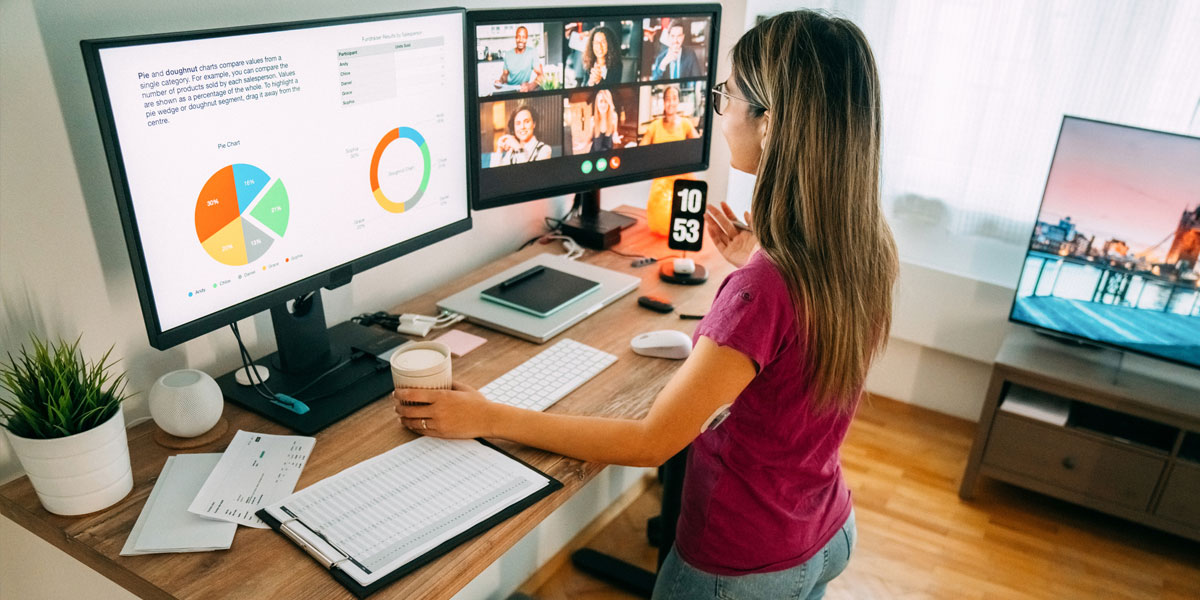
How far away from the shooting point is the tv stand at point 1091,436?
2232 millimetres

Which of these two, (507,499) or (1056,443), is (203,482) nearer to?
(507,499)

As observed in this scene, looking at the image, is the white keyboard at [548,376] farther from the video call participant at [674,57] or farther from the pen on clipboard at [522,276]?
the video call participant at [674,57]

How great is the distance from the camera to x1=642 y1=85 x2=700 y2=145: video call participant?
1.90 m

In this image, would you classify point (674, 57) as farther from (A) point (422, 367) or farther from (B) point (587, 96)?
(A) point (422, 367)

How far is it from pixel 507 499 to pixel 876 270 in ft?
1.95

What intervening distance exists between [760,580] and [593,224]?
1002 millimetres

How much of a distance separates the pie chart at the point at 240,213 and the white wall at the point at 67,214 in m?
0.19

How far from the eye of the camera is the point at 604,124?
182 centimetres

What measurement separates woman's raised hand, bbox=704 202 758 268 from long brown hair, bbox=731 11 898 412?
1.37 ft

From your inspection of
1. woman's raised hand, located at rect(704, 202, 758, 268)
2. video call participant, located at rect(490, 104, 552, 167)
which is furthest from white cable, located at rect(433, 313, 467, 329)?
woman's raised hand, located at rect(704, 202, 758, 268)

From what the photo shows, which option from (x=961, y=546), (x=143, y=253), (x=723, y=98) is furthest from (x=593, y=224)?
(x=961, y=546)

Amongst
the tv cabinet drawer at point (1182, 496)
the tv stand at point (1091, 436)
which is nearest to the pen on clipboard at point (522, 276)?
the tv stand at point (1091, 436)

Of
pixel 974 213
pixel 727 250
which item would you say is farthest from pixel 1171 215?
pixel 727 250

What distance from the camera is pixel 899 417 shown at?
9.62 ft
